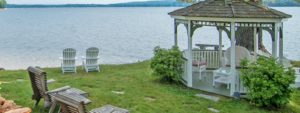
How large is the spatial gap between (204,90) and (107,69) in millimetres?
5529

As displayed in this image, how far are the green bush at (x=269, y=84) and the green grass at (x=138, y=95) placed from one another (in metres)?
0.27

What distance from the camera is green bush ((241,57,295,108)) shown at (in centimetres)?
976

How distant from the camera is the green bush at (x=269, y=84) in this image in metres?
9.76

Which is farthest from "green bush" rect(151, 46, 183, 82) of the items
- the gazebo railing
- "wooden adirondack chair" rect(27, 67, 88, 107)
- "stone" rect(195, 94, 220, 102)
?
"wooden adirondack chair" rect(27, 67, 88, 107)

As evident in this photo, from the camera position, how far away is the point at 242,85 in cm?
1105

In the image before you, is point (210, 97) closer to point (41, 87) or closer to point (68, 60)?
point (41, 87)

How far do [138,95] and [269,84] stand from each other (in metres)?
3.37

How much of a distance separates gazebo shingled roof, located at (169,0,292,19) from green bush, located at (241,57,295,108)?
4.52 ft

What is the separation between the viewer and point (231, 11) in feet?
36.5

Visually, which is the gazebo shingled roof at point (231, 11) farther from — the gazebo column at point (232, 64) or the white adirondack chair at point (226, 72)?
the white adirondack chair at point (226, 72)

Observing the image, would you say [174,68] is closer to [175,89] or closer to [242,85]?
[175,89]

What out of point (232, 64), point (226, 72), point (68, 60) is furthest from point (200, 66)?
point (68, 60)

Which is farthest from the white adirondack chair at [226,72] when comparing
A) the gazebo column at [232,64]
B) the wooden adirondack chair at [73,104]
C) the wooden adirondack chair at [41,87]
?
the wooden adirondack chair at [73,104]

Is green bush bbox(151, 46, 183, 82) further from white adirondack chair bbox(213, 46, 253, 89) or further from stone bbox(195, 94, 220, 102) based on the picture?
stone bbox(195, 94, 220, 102)
